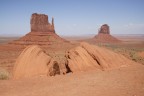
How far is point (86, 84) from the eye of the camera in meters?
10.9

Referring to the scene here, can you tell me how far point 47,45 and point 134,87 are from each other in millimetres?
55501

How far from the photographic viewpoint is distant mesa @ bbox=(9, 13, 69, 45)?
224ft

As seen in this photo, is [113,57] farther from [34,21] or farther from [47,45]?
[34,21]

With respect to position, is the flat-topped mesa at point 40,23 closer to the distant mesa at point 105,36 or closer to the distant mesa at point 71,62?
the distant mesa at point 105,36

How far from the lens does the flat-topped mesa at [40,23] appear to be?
74.6 metres

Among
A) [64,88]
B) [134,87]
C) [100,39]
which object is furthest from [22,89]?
[100,39]

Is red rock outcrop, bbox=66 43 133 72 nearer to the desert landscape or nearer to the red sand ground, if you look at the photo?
the desert landscape

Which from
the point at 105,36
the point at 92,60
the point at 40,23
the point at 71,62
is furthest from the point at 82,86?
the point at 105,36

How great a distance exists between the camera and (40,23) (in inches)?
2980

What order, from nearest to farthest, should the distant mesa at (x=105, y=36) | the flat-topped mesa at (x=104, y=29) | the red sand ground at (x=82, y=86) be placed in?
the red sand ground at (x=82, y=86)
the distant mesa at (x=105, y=36)
the flat-topped mesa at (x=104, y=29)

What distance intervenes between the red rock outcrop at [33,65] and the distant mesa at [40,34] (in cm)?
5068

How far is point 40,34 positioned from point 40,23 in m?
4.52

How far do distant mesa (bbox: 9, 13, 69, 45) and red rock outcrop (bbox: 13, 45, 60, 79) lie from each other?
50682mm

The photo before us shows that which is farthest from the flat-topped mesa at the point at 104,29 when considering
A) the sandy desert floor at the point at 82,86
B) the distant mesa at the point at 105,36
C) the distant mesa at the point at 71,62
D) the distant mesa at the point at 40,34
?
the sandy desert floor at the point at 82,86
